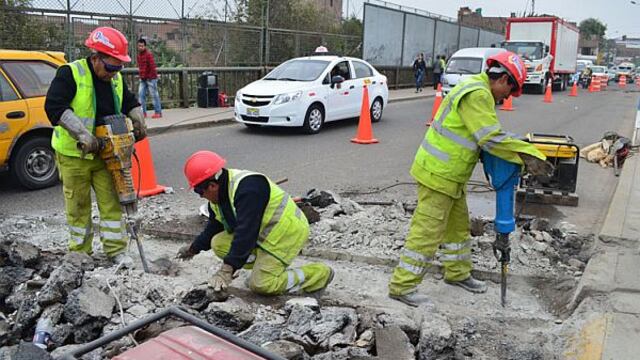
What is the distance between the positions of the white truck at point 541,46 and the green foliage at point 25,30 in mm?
20922

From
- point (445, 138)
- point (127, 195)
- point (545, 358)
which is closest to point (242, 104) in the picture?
point (127, 195)

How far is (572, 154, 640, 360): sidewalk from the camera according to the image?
358 cm

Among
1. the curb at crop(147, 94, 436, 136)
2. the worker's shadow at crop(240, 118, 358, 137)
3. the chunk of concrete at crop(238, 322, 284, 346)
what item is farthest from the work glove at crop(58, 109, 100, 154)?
the worker's shadow at crop(240, 118, 358, 137)

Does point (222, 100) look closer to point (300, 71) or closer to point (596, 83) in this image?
point (300, 71)

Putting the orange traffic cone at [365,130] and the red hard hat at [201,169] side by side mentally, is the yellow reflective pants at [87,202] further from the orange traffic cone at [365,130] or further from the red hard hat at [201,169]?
the orange traffic cone at [365,130]

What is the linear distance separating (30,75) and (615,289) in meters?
6.76

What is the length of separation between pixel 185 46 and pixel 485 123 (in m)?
13.1

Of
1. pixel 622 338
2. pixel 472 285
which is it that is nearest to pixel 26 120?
pixel 472 285

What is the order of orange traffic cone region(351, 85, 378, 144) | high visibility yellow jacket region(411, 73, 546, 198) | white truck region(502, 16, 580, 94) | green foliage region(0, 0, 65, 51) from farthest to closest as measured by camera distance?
white truck region(502, 16, 580, 94)
orange traffic cone region(351, 85, 378, 144)
green foliage region(0, 0, 65, 51)
high visibility yellow jacket region(411, 73, 546, 198)

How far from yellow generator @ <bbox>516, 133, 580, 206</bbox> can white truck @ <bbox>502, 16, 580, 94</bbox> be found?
21.3m

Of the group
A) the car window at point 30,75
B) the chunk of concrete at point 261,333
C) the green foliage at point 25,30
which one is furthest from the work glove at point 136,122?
the green foliage at point 25,30

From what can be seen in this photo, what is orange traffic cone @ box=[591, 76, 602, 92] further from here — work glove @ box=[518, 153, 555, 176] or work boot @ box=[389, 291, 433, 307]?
work boot @ box=[389, 291, 433, 307]

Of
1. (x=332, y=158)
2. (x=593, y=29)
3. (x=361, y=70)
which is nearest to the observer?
(x=332, y=158)

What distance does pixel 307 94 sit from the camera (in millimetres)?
12008
